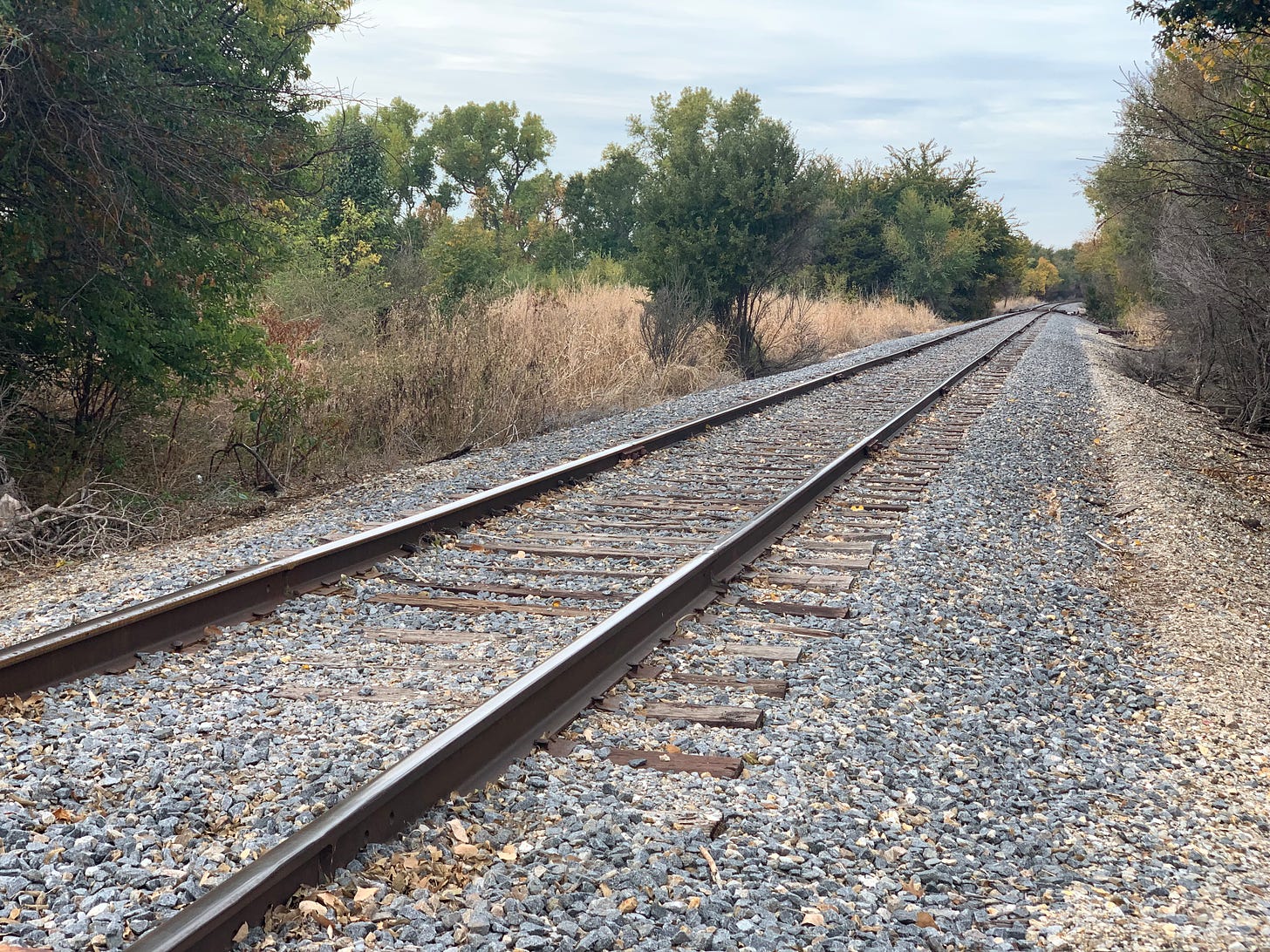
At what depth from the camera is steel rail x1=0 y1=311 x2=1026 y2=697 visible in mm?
3938

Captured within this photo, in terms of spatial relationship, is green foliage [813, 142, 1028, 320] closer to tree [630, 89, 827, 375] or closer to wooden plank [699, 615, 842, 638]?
tree [630, 89, 827, 375]

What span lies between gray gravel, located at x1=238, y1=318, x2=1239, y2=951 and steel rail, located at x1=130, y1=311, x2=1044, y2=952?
0.08 m

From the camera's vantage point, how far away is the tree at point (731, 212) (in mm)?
20891

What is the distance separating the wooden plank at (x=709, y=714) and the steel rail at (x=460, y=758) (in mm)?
244

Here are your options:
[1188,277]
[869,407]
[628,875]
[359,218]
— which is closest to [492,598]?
[628,875]

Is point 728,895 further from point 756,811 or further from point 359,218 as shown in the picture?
point 359,218

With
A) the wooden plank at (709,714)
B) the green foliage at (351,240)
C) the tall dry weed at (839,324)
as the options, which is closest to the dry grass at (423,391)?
the wooden plank at (709,714)

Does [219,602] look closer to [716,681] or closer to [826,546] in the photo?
[716,681]

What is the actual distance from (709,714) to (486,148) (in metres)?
74.9

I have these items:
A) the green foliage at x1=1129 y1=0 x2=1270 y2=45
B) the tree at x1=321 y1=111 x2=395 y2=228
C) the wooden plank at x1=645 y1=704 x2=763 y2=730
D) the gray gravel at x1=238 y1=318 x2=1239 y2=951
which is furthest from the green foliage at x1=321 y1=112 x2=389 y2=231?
the wooden plank at x1=645 y1=704 x2=763 y2=730

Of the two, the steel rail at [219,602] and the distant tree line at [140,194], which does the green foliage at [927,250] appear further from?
the steel rail at [219,602]

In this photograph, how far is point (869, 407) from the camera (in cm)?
1408

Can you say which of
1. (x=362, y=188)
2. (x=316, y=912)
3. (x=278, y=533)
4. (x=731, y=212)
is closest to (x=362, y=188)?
(x=362, y=188)

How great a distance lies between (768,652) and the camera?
15.3ft
